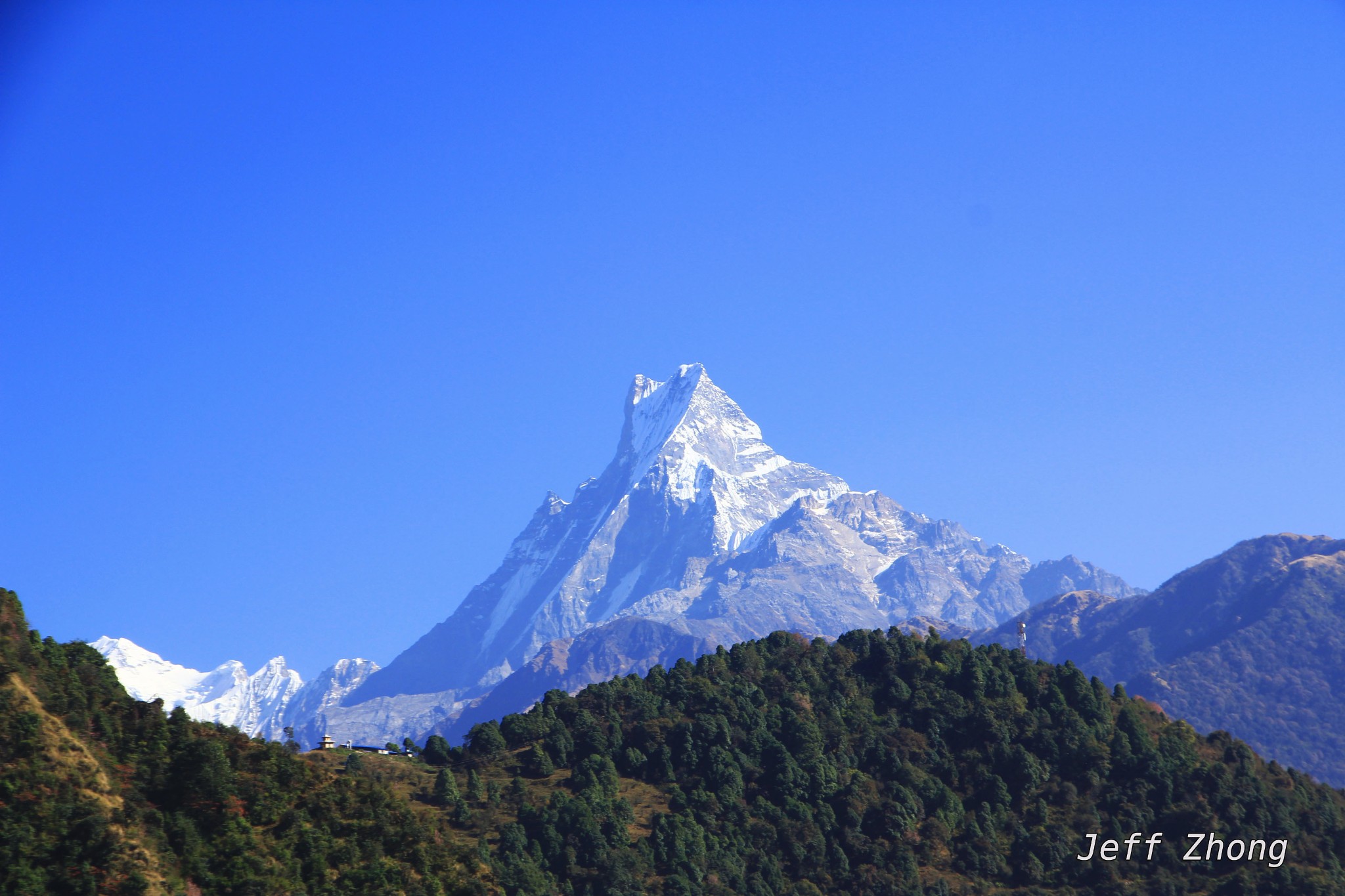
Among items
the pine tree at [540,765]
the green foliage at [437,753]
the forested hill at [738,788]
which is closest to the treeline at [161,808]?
the forested hill at [738,788]

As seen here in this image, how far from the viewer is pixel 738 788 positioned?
13600 centimetres

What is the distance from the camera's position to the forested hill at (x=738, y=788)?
8556 cm

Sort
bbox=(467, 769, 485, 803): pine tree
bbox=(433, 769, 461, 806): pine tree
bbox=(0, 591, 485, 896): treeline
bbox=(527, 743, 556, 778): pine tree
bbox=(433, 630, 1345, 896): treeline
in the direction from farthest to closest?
bbox=(527, 743, 556, 778): pine tree, bbox=(467, 769, 485, 803): pine tree, bbox=(433, 630, 1345, 896): treeline, bbox=(433, 769, 461, 806): pine tree, bbox=(0, 591, 485, 896): treeline

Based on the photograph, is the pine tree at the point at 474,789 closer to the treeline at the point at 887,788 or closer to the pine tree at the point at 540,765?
the treeline at the point at 887,788

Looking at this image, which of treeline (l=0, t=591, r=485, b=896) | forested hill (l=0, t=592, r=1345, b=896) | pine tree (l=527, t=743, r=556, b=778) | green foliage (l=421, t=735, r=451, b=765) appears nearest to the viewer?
treeline (l=0, t=591, r=485, b=896)

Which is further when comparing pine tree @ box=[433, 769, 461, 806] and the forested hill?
pine tree @ box=[433, 769, 461, 806]

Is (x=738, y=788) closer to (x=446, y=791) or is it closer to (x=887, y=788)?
(x=887, y=788)

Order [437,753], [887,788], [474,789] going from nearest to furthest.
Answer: [474,789] < [437,753] < [887,788]

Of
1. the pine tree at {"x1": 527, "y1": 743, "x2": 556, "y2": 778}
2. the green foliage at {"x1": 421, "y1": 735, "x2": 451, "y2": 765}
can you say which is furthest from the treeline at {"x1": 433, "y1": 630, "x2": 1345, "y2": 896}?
the green foliage at {"x1": 421, "y1": 735, "x2": 451, "y2": 765}

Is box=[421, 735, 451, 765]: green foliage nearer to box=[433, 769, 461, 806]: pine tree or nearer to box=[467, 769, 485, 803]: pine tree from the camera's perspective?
box=[467, 769, 485, 803]: pine tree

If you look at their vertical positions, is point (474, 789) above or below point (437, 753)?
below

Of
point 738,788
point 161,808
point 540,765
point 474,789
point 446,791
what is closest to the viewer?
point 161,808

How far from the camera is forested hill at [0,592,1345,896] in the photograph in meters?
85.6

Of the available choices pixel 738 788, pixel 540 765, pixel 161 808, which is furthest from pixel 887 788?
pixel 161 808
